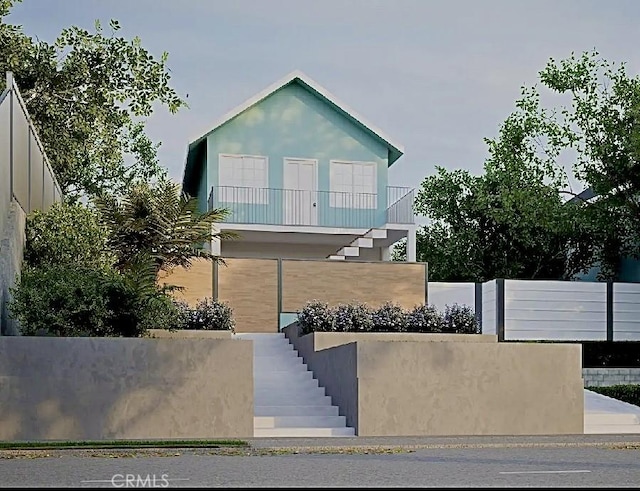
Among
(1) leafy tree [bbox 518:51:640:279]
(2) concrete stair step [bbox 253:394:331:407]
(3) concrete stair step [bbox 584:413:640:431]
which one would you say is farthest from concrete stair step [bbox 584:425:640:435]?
(1) leafy tree [bbox 518:51:640:279]

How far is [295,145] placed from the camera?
30.8 m

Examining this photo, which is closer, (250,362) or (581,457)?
(581,457)

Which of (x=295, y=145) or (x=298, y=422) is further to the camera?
(x=295, y=145)

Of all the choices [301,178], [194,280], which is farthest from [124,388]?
[301,178]

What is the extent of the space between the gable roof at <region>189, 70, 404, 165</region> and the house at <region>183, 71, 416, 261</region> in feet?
0.10

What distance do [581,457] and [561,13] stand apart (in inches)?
601

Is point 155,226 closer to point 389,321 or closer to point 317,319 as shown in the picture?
point 317,319

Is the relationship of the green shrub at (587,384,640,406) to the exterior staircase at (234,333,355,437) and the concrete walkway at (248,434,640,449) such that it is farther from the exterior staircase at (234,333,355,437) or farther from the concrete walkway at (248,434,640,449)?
the exterior staircase at (234,333,355,437)

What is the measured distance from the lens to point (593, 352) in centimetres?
2595

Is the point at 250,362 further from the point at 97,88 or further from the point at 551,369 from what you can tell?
the point at 97,88

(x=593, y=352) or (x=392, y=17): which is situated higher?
(x=392, y=17)

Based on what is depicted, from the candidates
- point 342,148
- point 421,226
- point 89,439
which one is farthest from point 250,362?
point 421,226

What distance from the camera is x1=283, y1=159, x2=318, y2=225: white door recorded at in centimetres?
2977

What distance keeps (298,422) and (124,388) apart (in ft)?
9.31
